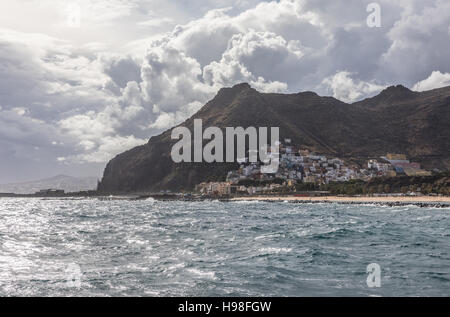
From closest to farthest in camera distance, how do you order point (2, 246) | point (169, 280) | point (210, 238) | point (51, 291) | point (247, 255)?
point (51, 291) → point (169, 280) → point (247, 255) → point (2, 246) → point (210, 238)

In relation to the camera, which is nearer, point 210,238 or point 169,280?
point 169,280

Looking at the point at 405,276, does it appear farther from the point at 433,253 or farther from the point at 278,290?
the point at 433,253

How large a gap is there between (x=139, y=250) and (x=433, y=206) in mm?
96819

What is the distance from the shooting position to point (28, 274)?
2173 cm

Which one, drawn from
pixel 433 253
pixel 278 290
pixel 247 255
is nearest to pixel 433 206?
pixel 433 253
